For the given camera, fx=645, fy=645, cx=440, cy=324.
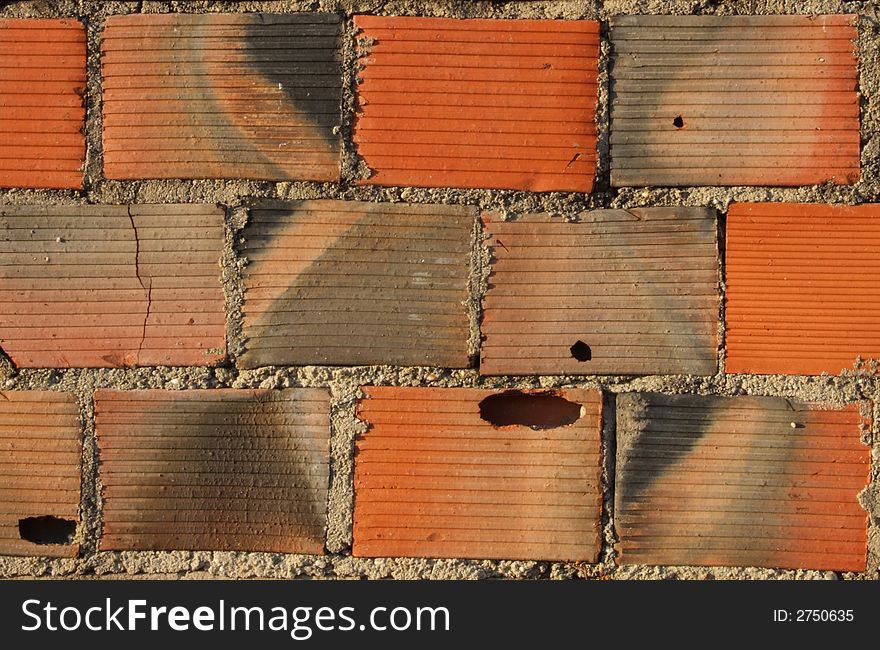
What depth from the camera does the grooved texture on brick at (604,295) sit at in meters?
1.06

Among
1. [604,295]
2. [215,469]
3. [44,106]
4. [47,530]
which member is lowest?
[47,530]

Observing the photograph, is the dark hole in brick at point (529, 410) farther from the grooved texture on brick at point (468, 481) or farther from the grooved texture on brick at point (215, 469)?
the grooved texture on brick at point (215, 469)

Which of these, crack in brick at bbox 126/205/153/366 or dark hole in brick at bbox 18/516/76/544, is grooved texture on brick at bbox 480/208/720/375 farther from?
dark hole in brick at bbox 18/516/76/544

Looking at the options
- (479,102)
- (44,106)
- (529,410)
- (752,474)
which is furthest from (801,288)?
(44,106)

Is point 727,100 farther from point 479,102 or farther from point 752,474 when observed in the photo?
point 752,474

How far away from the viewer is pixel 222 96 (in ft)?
3.50

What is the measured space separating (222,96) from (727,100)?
83cm

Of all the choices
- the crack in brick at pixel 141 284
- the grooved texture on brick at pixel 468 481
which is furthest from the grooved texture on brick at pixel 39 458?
the grooved texture on brick at pixel 468 481

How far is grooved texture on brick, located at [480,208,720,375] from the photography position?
106 cm

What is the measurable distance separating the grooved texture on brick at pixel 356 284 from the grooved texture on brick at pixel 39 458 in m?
0.32

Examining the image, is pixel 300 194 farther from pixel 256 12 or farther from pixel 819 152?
pixel 819 152

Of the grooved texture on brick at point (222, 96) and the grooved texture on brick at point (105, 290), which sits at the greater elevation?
the grooved texture on brick at point (222, 96)

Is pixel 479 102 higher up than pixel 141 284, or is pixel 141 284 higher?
pixel 479 102

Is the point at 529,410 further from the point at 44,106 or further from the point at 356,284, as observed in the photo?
the point at 44,106
